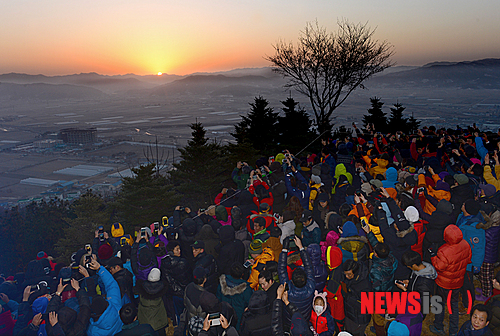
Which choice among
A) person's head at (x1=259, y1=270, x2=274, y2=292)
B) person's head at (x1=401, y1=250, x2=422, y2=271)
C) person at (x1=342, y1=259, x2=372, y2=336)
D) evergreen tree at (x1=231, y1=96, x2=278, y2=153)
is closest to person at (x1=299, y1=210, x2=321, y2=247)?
person at (x1=342, y1=259, x2=372, y2=336)

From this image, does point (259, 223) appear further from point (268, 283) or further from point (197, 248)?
point (268, 283)

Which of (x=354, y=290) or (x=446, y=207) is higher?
(x=446, y=207)

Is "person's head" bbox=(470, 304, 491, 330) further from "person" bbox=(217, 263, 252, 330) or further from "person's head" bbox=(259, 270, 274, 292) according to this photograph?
"person" bbox=(217, 263, 252, 330)

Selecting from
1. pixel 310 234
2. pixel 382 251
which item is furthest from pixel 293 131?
pixel 382 251

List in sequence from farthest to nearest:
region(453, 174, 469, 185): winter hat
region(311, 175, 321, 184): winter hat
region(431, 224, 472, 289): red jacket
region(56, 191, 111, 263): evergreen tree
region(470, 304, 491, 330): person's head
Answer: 1. region(56, 191, 111, 263): evergreen tree
2. region(311, 175, 321, 184): winter hat
3. region(453, 174, 469, 185): winter hat
4. region(431, 224, 472, 289): red jacket
5. region(470, 304, 491, 330): person's head

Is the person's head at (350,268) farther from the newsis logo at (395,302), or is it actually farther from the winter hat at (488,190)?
the winter hat at (488,190)
